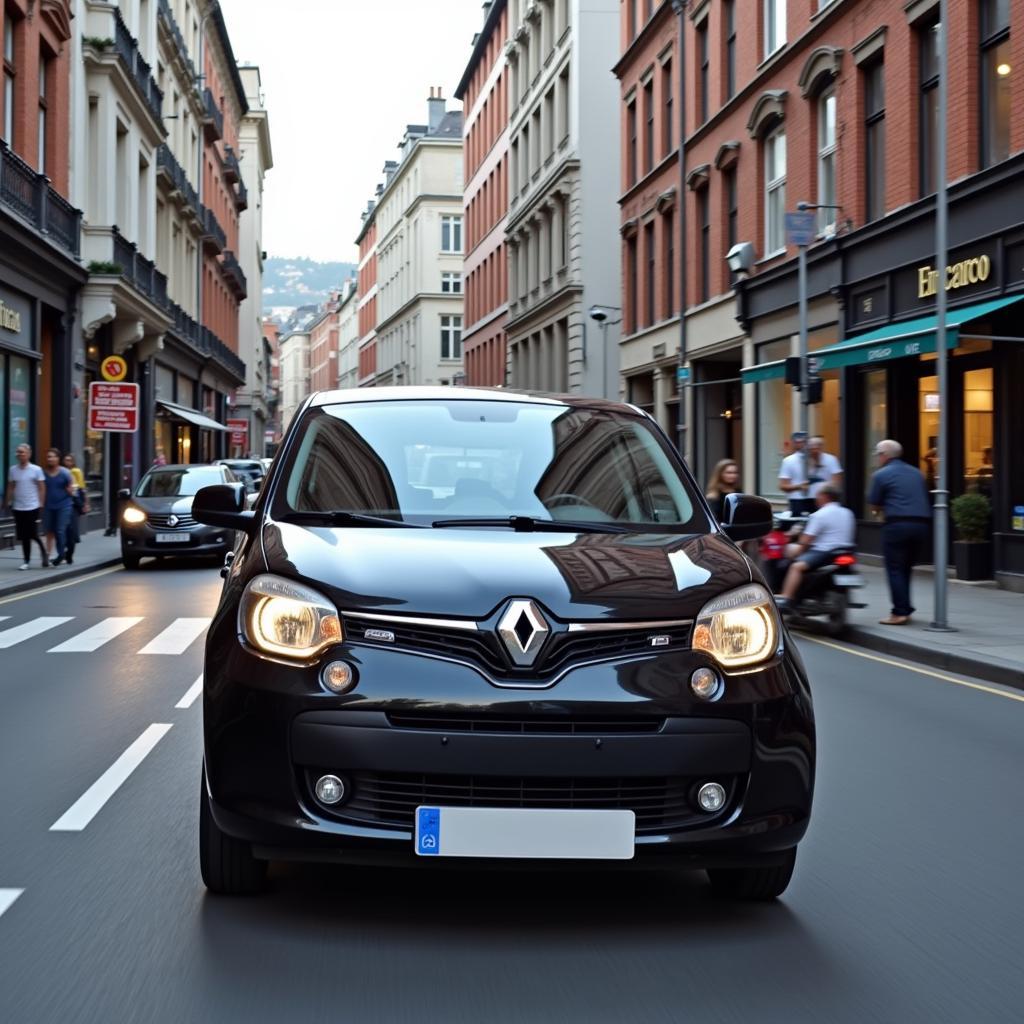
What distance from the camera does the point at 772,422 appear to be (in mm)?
26969

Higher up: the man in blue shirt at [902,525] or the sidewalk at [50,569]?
the man in blue shirt at [902,525]

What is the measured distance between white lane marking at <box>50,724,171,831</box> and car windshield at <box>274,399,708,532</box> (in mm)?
1635

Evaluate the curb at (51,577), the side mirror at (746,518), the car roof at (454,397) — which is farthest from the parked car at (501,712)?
the curb at (51,577)

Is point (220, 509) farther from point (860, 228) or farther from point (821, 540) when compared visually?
point (860, 228)

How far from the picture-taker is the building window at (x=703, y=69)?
102 ft

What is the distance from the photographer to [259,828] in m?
A: 3.97

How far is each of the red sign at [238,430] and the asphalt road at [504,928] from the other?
52.4 meters

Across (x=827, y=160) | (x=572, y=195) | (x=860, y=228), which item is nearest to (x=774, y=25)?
(x=827, y=160)

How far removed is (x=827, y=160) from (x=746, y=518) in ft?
63.6

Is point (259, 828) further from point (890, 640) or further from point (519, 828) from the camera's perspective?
point (890, 640)

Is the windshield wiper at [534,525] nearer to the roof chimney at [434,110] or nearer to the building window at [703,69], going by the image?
the building window at [703,69]

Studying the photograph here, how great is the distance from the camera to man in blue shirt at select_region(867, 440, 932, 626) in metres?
13.6

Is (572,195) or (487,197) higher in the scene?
(487,197)

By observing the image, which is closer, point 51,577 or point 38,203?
point 51,577
